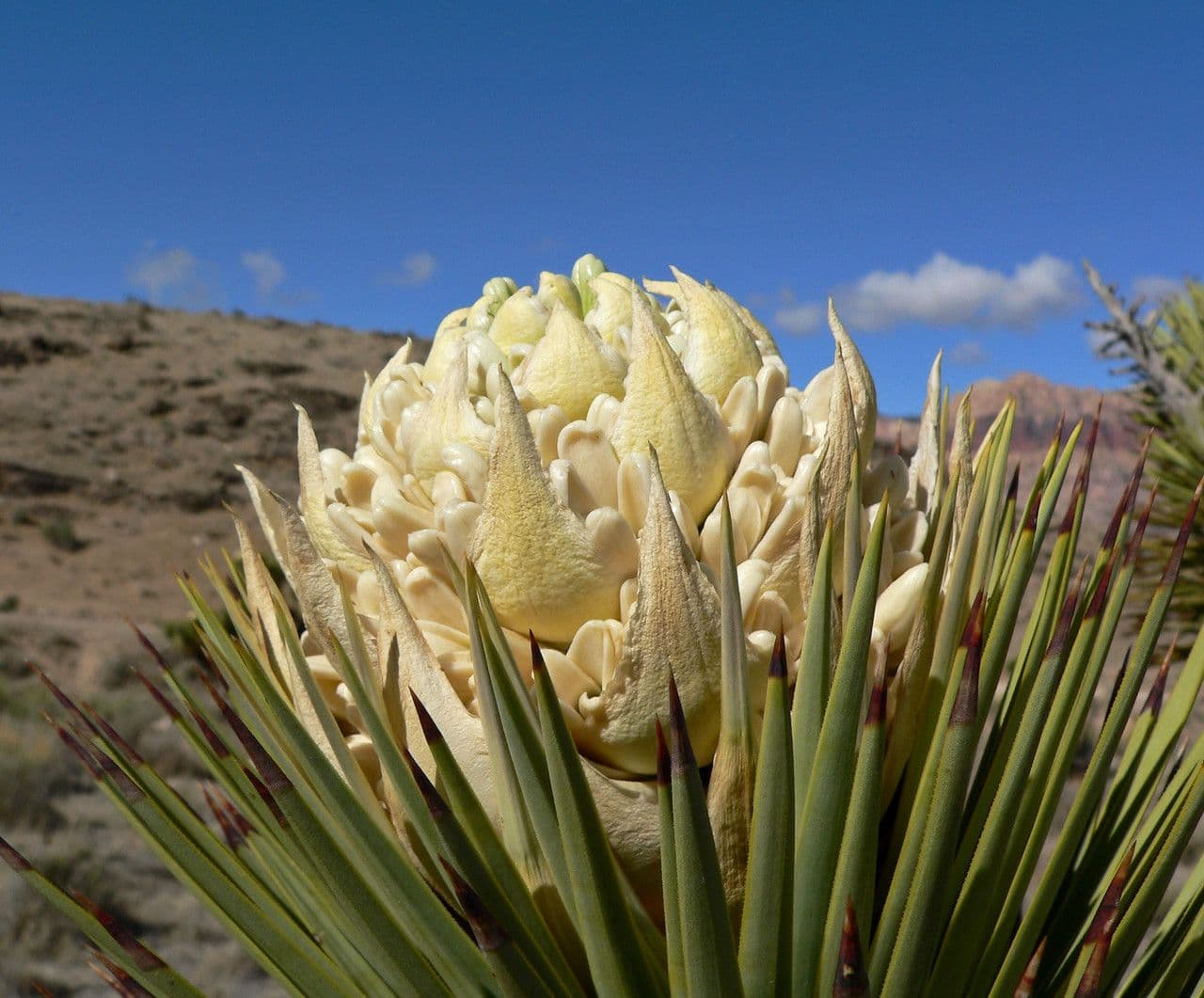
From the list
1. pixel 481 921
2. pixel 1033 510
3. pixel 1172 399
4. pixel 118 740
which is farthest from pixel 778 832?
pixel 1172 399

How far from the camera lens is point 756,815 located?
80 cm

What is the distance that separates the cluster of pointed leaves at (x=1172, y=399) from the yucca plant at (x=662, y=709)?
232 cm

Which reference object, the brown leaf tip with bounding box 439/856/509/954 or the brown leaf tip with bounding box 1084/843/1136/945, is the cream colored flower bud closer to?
the brown leaf tip with bounding box 439/856/509/954

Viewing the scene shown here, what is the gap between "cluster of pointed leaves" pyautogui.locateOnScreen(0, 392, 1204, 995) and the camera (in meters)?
0.80

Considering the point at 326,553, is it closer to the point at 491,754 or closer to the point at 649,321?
the point at 491,754

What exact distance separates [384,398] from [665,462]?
36 cm

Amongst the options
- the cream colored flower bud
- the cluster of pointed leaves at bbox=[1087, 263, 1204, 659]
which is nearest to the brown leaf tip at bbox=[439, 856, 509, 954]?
the cream colored flower bud

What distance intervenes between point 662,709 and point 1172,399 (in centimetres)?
325

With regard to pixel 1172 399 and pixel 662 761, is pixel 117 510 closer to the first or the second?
pixel 1172 399

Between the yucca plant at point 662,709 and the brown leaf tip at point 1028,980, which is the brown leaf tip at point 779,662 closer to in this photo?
the yucca plant at point 662,709

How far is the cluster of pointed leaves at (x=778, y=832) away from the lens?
31.3 inches

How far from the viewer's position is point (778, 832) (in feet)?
2.60

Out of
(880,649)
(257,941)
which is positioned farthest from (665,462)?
(257,941)

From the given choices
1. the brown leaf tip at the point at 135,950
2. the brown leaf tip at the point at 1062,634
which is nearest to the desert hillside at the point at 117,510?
the brown leaf tip at the point at 1062,634
